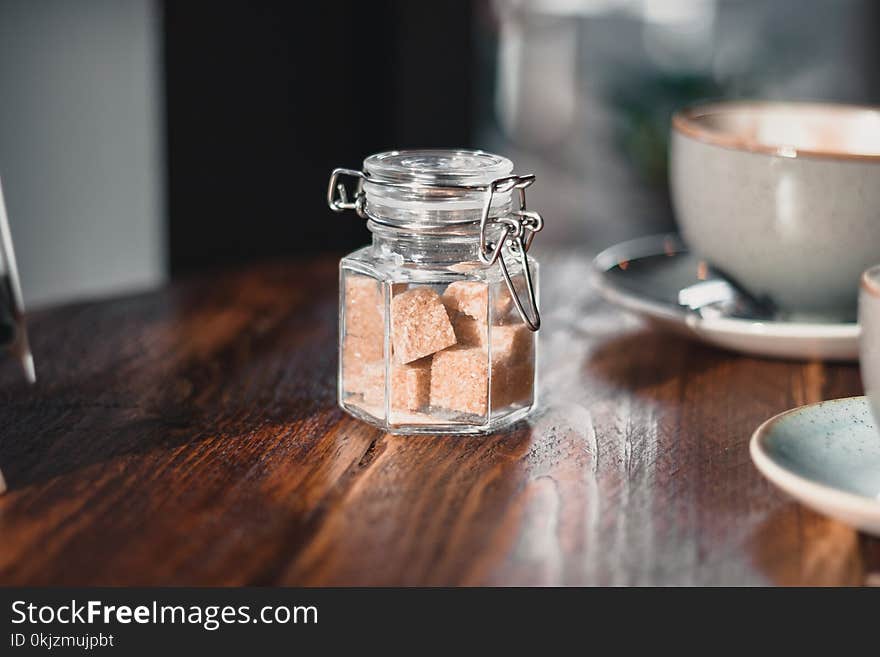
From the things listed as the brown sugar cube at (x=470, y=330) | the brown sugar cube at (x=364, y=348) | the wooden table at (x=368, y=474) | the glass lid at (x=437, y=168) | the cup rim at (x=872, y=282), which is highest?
the glass lid at (x=437, y=168)

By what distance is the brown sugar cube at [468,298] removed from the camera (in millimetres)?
712

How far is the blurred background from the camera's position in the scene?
80.5 inches

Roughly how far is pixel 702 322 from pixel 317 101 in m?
1.75

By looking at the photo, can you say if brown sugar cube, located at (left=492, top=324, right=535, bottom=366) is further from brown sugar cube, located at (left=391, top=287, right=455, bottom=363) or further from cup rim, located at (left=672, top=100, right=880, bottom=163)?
cup rim, located at (left=672, top=100, right=880, bottom=163)

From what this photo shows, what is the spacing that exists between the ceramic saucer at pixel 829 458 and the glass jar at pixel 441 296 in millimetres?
185

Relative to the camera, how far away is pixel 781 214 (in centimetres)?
89

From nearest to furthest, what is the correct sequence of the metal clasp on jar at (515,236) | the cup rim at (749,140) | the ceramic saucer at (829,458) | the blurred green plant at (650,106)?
1. the ceramic saucer at (829,458)
2. the metal clasp on jar at (515,236)
3. the cup rim at (749,140)
4. the blurred green plant at (650,106)

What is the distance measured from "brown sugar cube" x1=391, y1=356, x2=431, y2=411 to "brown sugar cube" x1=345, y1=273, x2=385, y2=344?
0.12 feet

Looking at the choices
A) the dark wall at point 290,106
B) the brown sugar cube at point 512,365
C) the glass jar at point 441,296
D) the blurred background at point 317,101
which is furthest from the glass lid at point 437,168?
the dark wall at point 290,106

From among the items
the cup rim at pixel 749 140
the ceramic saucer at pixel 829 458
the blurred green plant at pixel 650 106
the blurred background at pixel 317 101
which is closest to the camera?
the ceramic saucer at pixel 829 458

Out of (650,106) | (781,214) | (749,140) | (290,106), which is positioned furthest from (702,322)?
(650,106)

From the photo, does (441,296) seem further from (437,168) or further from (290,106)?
(290,106)

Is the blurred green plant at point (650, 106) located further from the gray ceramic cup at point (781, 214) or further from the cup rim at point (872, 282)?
the cup rim at point (872, 282)

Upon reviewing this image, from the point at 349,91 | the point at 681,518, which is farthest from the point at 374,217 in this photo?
the point at 349,91
